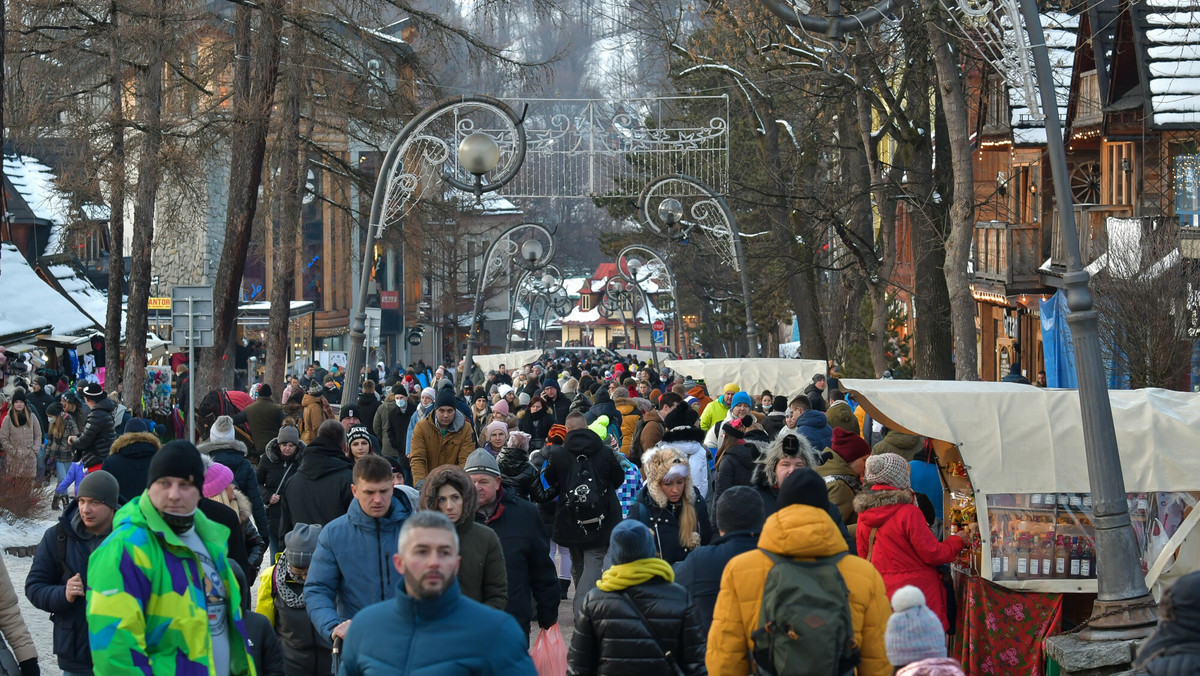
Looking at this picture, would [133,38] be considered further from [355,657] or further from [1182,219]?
[355,657]

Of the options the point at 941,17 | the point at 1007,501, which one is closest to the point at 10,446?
the point at 941,17

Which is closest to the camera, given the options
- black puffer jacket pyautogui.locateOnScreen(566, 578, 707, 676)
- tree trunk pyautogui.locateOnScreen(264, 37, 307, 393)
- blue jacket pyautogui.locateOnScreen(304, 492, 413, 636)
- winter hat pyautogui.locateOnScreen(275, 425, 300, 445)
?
black puffer jacket pyautogui.locateOnScreen(566, 578, 707, 676)

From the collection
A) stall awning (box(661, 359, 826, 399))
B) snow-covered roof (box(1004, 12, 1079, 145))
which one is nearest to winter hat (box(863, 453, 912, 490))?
stall awning (box(661, 359, 826, 399))

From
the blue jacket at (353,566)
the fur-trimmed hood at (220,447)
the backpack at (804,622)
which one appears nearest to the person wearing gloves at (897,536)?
the backpack at (804,622)

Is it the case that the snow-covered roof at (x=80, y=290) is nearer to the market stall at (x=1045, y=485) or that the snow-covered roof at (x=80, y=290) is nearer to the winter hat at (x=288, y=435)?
the winter hat at (x=288, y=435)

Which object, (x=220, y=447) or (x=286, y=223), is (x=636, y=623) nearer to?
(x=220, y=447)

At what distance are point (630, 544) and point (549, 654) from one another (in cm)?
192

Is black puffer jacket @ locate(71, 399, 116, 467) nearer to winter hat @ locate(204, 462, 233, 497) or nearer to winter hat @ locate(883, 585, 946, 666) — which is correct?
winter hat @ locate(204, 462, 233, 497)

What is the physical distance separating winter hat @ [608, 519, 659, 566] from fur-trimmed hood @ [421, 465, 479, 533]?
2.93 ft

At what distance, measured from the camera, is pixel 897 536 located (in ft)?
26.7

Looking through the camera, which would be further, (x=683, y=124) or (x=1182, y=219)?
(x=683, y=124)

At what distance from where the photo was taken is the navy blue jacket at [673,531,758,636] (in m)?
6.65

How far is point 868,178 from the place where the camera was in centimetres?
2692

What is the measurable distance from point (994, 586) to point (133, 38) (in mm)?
16245
